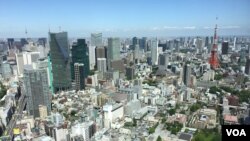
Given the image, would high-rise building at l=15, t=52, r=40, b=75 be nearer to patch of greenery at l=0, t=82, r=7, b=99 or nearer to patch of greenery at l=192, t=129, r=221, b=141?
patch of greenery at l=0, t=82, r=7, b=99

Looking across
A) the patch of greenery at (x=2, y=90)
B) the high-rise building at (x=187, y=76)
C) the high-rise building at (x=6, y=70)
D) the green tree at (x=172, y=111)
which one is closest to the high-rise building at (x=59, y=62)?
the patch of greenery at (x=2, y=90)

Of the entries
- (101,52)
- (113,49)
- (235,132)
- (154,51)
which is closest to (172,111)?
(235,132)

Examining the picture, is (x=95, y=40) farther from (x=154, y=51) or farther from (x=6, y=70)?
(x=6, y=70)

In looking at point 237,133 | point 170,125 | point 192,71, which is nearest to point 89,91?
point 170,125

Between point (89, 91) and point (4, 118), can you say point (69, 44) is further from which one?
point (4, 118)

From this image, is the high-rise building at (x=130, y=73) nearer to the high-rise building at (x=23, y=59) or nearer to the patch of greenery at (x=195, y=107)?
the patch of greenery at (x=195, y=107)

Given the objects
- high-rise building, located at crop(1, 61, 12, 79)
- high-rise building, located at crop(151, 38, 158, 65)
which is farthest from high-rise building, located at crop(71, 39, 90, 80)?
high-rise building, located at crop(151, 38, 158, 65)
